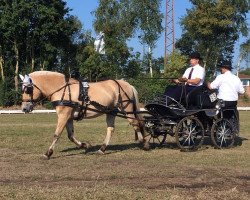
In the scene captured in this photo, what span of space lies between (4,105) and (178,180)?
42.2 meters

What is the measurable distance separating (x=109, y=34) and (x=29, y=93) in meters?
43.6

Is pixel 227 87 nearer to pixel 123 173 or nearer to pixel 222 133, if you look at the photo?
pixel 222 133

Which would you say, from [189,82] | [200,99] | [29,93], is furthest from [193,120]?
[29,93]

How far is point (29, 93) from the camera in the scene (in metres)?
11.8

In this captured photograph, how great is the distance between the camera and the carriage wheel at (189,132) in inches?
507

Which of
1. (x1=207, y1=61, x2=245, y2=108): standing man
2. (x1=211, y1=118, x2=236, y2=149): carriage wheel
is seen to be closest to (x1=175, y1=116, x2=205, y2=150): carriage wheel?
(x1=211, y1=118, x2=236, y2=149): carriage wheel

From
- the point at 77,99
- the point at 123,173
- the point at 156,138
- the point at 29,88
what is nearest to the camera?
the point at 123,173

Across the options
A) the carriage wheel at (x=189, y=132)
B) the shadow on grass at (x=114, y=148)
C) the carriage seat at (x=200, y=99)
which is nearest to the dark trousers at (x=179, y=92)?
the carriage seat at (x=200, y=99)

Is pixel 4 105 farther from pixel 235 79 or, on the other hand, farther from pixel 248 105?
pixel 235 79

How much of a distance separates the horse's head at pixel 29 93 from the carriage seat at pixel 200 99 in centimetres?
365

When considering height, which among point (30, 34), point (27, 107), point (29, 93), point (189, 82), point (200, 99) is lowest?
point (27, 107)

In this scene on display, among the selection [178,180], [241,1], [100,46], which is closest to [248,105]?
[241,1]

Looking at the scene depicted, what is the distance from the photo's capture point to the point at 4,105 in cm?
4909

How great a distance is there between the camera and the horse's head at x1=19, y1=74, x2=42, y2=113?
11711 millimetres
